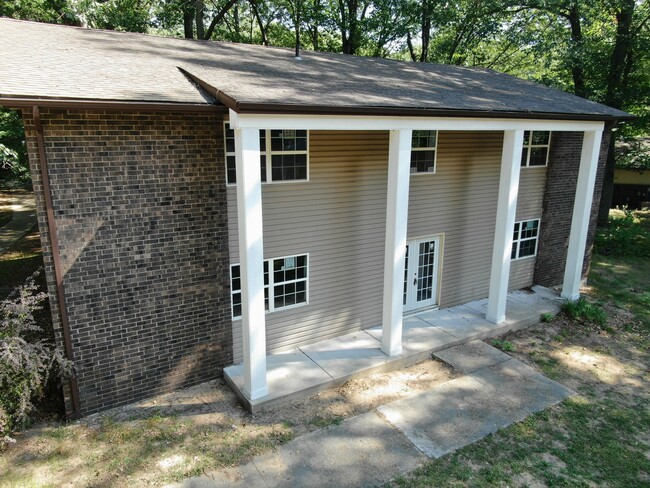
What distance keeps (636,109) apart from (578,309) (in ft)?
42.7

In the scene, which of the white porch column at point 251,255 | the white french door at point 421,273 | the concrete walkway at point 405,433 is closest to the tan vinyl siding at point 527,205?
the white french door at point 421,273

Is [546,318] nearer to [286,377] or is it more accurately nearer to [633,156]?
[286,377]

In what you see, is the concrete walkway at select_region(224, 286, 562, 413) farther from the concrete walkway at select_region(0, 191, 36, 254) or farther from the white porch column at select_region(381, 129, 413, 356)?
the concrete walkway at select_region(0, 191, 36, 254)

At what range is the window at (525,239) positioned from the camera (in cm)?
1216

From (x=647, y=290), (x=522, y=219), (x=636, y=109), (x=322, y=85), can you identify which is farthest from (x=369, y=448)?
(x=636, y=109)

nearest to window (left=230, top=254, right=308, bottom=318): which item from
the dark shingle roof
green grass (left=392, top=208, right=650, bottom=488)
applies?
the dark shingle roof

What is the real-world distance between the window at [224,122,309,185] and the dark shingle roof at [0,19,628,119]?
895 millimetres

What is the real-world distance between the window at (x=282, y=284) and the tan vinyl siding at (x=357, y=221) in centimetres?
16

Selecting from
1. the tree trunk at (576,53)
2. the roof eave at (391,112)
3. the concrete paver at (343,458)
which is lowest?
the concrete paver at (343,458)

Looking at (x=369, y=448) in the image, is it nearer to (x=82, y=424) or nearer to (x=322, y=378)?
(x=322, y=378)

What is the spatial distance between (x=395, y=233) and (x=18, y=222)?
63.1 feet

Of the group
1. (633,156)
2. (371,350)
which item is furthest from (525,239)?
(633,156)

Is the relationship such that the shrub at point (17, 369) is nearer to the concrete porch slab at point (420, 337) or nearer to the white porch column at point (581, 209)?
the concrete porch slab at point (420, 337)

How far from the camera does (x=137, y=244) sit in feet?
22.7
